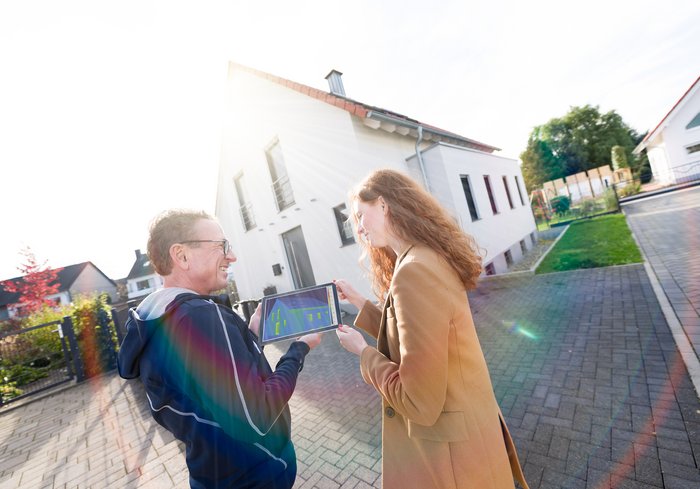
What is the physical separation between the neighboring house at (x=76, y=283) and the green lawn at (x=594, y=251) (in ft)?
141

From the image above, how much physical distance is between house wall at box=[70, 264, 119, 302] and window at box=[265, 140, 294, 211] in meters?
40.7

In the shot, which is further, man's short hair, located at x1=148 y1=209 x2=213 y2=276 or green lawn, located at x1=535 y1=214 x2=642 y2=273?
green lawn, located at x1=535 y1=214 x2=642 y2=273

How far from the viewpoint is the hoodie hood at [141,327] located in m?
1.29

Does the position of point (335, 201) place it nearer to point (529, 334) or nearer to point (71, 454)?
point (529, 334)

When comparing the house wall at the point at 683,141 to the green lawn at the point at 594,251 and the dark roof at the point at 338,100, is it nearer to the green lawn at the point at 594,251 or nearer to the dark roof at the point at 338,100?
the green lawn at the point at 594,251

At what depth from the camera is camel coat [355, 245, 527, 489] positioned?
1.26 meters

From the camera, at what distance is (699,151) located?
24234 millimetres

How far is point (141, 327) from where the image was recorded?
129cm

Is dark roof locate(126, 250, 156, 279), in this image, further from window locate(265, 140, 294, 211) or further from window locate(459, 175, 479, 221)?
window locate(459, 175, 479, 221)

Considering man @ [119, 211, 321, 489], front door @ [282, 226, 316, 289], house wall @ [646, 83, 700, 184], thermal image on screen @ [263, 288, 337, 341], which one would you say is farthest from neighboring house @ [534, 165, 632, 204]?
man @ [119, 211, 321, 489]

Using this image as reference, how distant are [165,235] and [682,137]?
1537 inches

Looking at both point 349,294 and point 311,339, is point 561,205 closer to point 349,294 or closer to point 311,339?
point 349,294

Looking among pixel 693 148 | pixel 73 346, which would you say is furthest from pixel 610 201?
pixel 73 346

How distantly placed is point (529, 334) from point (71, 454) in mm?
7567
